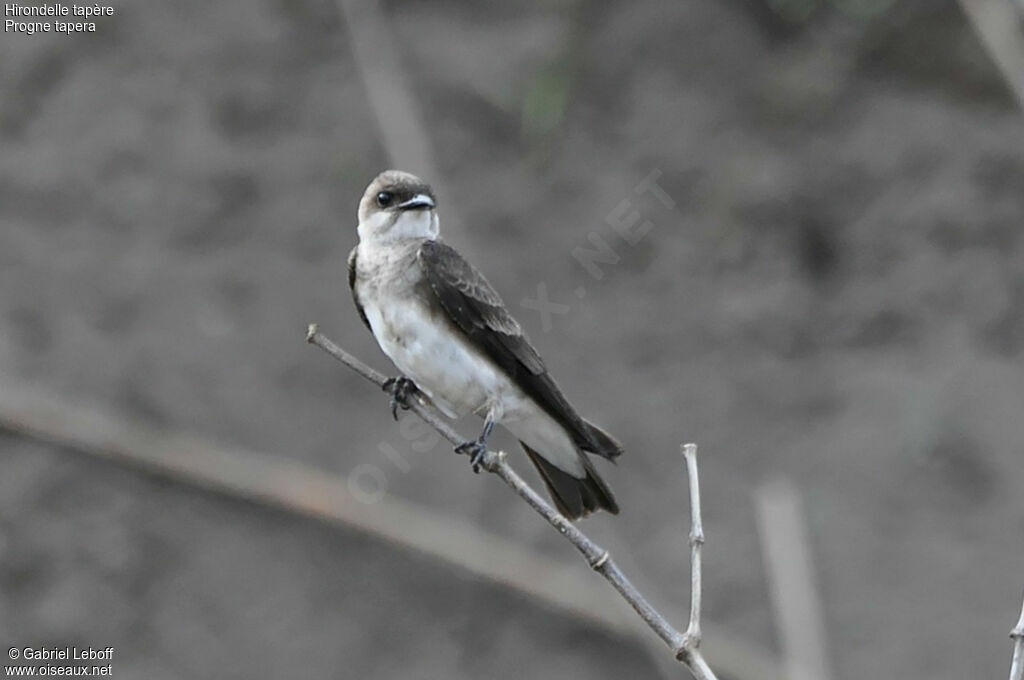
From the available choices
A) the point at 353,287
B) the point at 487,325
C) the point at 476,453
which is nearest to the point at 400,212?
the point at 353,287

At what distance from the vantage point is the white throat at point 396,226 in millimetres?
3502

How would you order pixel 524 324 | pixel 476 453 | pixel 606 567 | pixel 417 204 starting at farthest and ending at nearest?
1. pixel 524 324
2. pixel 417 204
3. pixel 476 453
4. pixel 606 567

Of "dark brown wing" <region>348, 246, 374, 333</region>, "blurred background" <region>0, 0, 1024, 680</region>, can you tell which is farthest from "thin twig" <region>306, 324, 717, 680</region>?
"blurred background" <region>0, 0, 1024, 680</region>

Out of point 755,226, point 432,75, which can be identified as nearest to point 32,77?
point 432,75

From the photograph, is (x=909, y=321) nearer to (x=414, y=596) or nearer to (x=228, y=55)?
(x=414, y=596)

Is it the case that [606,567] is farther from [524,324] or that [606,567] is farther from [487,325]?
[524,324]

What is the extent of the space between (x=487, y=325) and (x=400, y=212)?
1.18 feet

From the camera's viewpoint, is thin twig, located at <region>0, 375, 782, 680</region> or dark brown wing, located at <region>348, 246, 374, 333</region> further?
thin twig, located at <region>0, 375, 782, 680</region>

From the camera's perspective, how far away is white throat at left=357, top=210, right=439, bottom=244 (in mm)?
3502

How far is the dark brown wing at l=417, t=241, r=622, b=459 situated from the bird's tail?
8 cm

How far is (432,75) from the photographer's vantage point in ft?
16.8

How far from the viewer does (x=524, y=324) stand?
192 inches

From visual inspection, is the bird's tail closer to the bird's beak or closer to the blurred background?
the bird's beak

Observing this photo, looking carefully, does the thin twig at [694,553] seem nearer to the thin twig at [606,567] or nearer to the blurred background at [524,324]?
the thin twig at [606,567]
